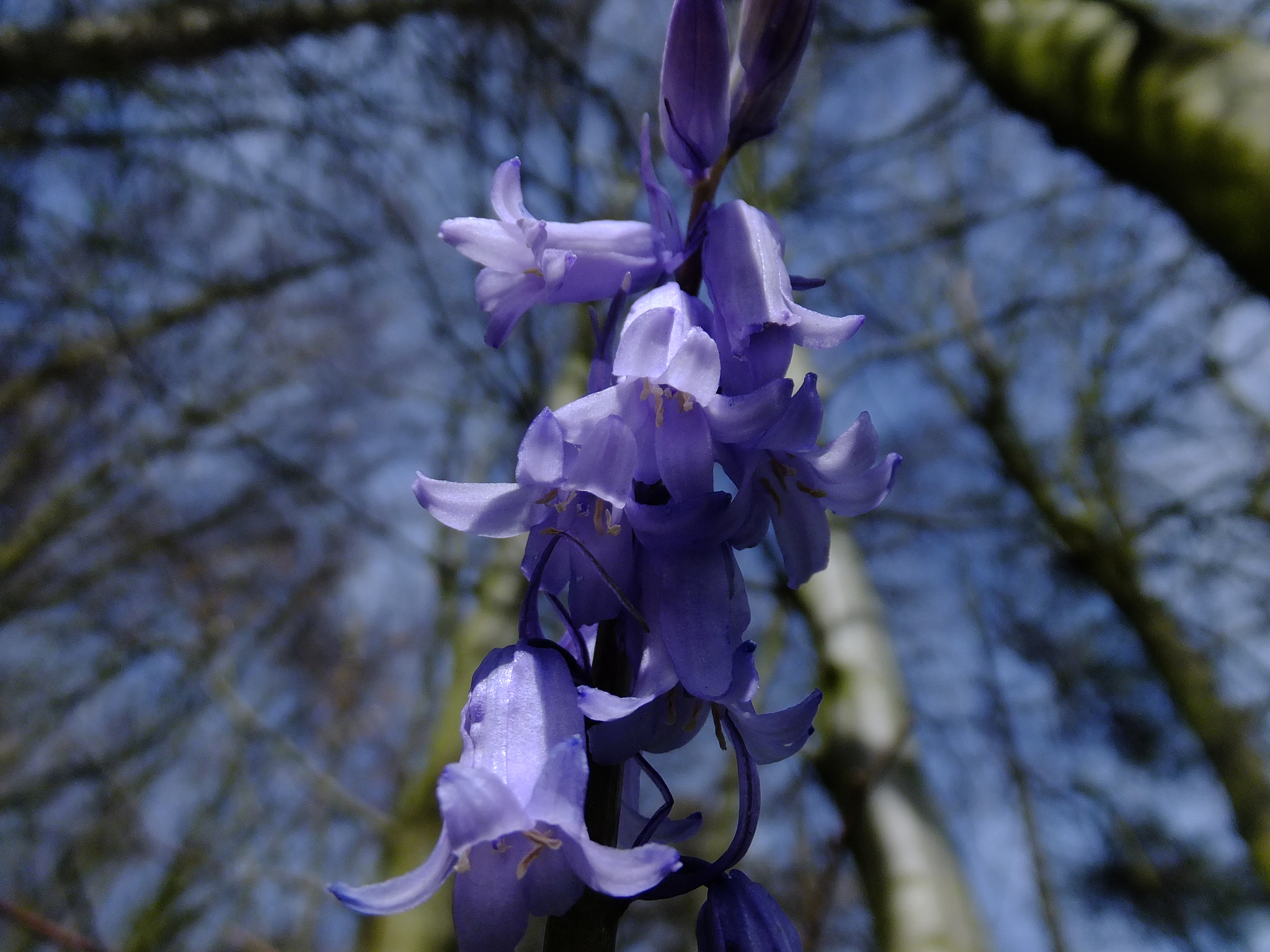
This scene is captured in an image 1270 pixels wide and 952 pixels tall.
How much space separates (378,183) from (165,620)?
5469 mm

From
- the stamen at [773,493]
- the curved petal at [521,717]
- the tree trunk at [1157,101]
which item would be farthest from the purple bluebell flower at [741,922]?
the tree trunk at [1157,101]

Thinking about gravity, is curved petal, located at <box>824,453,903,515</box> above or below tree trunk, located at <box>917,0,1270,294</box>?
above

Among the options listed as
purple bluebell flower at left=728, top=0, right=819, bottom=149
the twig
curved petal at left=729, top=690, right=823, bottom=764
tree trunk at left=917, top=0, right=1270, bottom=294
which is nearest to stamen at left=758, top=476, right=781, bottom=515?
curved petal at left=729, top=690, right=823, bottom=764

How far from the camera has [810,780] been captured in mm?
4965

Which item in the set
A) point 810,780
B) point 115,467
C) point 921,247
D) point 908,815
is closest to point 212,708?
point 115,467

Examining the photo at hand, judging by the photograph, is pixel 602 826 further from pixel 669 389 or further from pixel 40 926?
pixel 40 926

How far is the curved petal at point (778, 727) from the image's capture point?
0.83 metres

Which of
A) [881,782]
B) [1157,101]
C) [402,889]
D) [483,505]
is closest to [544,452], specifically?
[483,505]

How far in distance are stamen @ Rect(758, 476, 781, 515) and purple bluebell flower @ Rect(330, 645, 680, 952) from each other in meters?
0.30

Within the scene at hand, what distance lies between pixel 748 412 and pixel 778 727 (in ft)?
1.10

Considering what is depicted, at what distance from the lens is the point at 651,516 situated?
79cm

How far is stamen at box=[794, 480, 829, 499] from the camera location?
0.95 meters

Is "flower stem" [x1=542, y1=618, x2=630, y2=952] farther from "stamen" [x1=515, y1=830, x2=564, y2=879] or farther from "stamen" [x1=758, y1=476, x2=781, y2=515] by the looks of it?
"stamen" [x1=758, y1=476, x2=781, y2=515]

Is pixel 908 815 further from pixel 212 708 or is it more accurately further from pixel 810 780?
pixel 212 708
